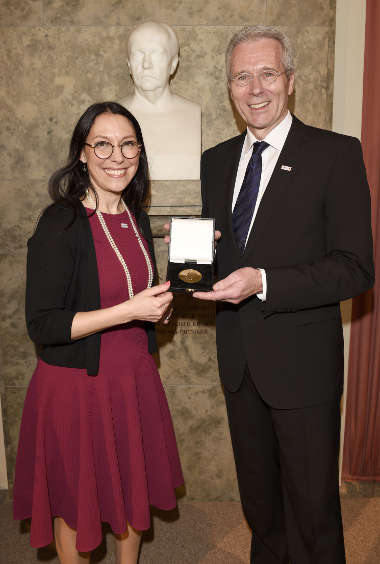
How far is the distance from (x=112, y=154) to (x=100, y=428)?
40.3 inches

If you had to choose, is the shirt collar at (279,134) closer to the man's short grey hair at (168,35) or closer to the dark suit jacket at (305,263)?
the dark suit jacket at (305,263)

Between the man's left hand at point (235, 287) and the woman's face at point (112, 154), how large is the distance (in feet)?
1.85

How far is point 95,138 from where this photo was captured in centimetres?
183

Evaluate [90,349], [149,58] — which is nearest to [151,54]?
[149,58]

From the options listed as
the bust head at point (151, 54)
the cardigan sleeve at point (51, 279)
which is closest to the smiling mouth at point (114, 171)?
the cardigan sleeve at point (51, 279)

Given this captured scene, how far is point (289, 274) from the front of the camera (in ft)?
5.57

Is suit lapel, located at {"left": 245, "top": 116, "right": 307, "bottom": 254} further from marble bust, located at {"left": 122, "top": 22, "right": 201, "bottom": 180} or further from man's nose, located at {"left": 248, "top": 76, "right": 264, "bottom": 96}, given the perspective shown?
marble bust, located at {"left": 122, "top": 22, "right": 201, "bottom": 180}

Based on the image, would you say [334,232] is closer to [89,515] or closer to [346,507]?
[89,515]

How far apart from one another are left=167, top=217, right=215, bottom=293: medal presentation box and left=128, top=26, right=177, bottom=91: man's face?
1015mm

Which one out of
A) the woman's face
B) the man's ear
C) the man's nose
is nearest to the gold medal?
the woman's face

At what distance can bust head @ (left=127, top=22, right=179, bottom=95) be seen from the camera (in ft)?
7.75

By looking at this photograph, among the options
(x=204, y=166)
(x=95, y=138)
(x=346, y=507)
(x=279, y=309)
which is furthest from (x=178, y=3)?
(x=346, y=507)

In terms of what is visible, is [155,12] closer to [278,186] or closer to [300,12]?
[300,12]

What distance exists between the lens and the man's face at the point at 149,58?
2.36 m
